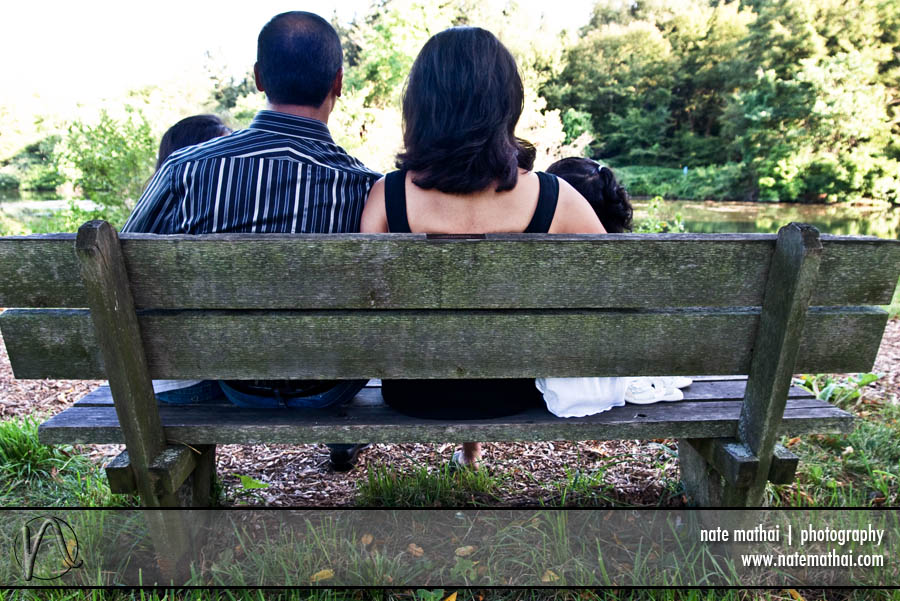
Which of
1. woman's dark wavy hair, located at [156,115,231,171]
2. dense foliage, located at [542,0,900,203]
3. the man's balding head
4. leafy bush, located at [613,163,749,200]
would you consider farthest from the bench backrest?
leafy bush, located at [613,163,749,200]

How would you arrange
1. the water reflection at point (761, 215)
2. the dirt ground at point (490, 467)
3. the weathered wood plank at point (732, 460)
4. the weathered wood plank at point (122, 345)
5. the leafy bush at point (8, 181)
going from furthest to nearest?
the leafy bush at point (8, 181), the water reflection at point (761, 215), the dirt ground at point (490, 467), the weathered wood plank at point (732, 460), the weathered wood plank at point (122, 345)

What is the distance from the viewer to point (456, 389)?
5.73 feet

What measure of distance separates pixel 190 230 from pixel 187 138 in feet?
4.72

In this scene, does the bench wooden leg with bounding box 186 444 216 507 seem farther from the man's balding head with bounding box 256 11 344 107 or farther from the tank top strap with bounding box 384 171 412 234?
the man's balding head with bounding box 256 11 344 107

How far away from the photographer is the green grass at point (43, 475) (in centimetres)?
223

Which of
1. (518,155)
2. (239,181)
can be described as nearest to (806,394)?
(518,155)

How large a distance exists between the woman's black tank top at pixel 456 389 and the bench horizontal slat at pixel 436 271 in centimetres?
36

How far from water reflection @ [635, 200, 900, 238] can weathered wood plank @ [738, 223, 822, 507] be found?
1562cm

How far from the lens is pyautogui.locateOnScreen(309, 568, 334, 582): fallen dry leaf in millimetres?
1756

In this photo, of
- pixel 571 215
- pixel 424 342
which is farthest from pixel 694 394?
pixel 424 342

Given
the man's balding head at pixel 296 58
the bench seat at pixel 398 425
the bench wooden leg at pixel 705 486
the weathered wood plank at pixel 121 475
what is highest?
the man's balding head at pixel 296 58

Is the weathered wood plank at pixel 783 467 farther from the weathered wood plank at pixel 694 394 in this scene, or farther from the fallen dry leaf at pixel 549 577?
the fallen dry leaf at pixel 549 577

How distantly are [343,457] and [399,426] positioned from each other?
1018 mm

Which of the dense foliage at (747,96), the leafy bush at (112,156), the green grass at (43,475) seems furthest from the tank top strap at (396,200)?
the dense foliage at (747,96)
